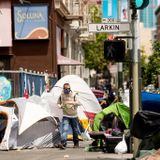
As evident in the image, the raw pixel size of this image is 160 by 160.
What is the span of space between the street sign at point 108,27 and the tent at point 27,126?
3.71m

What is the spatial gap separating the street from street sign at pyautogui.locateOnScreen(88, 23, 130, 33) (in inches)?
Answer: 112

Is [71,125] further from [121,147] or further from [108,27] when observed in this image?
[108,27]

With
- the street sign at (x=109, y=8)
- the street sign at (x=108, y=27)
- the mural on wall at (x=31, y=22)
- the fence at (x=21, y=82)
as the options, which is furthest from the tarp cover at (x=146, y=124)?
the mural on wall at (x=31, y=22)

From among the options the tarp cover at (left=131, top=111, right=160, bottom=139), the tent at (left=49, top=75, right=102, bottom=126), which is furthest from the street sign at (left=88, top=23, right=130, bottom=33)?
the tent at (left=49, top=75, right=102, bottom=126)

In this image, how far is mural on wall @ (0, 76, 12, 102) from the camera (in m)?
21.2

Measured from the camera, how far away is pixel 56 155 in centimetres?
1406

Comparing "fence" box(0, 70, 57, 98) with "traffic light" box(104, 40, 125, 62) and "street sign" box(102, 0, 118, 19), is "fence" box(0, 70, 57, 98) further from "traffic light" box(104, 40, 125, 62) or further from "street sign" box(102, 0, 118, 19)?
"traffic light" box(104, 40, 125, 62)

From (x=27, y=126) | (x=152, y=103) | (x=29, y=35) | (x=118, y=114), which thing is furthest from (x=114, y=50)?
(x=29, y=35)

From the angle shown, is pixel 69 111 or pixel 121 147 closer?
pixel 121 147

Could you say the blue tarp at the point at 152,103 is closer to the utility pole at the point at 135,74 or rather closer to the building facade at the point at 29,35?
the utility pole at the point at 135,74

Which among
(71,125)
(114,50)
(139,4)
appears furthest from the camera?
(71,125)

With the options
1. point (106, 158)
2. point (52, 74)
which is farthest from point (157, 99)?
point (52, 74)

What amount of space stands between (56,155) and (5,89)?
779 centimetres

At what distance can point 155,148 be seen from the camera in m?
10.9
